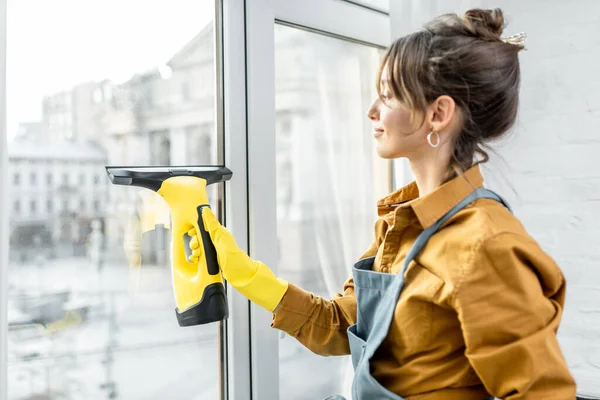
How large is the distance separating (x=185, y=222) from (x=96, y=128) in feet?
0.78

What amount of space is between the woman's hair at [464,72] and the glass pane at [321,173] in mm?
455

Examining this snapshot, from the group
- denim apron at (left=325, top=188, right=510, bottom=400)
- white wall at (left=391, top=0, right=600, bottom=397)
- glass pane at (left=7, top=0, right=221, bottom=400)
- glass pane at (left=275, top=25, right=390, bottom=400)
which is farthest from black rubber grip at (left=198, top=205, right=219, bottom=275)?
white wall at (left=391, top=0, right=600, bottom=397)

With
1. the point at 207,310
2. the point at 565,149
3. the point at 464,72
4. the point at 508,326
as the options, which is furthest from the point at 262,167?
the point at 565,149

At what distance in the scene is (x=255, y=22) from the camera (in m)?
1.22

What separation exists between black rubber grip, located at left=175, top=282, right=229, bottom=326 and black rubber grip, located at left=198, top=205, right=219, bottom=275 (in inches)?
1.1

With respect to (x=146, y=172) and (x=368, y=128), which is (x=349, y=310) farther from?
(x=368, y=128)

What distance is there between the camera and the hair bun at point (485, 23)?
0.90m

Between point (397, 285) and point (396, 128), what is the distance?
0.82ft

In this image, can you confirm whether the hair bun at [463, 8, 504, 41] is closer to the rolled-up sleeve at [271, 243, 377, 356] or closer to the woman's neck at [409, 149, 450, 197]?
the woman's neck at [409, 149, 450, 197]

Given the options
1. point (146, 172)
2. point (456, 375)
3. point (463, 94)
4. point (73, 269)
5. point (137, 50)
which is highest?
point (137, 50)

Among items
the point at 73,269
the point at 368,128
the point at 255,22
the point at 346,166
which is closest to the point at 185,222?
the point at 73,269

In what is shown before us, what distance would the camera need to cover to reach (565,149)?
142 centimetres

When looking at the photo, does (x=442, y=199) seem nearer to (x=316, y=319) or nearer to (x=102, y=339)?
(x=316, y=319)

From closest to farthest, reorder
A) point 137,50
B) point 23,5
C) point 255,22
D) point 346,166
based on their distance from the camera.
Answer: point 23,5 < point 137,50 < point 255,22 < point 346,166
